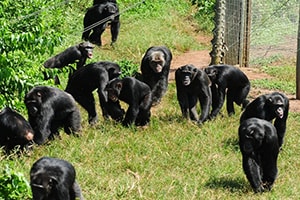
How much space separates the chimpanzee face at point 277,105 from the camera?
968 centimetres

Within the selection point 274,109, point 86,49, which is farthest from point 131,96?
point 86,49

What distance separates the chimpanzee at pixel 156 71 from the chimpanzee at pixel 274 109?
3191mm

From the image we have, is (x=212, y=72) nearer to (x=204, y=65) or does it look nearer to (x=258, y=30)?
(x=204, y=65)

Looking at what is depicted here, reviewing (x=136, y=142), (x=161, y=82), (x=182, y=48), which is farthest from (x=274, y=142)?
(x=182, y=48)

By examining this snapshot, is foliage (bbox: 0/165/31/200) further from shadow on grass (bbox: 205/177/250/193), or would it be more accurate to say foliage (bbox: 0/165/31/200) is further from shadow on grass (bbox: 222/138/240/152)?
shadow on grass (bbox: 222/138/240/152)

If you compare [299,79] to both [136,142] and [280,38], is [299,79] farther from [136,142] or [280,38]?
[136,142]

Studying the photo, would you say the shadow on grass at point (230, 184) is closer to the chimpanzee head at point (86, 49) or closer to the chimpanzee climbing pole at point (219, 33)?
the chimpanzee head at point (86, 49)

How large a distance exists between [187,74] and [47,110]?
274cm

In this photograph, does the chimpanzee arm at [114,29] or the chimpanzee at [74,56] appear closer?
the chimpanzee at [74,56]

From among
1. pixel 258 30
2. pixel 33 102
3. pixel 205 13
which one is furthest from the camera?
pixel 205 13

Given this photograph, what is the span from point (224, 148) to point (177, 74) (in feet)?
6.24

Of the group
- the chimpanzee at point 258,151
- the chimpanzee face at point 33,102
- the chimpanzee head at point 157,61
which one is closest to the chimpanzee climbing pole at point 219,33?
the chimpanzee head at point 157,61

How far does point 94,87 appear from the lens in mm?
11680

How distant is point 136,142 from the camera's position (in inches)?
396
